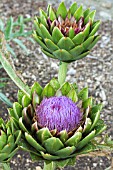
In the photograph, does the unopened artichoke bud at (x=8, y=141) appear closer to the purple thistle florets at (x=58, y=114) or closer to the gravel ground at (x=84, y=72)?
the purple thistle florets at (x=58, y=114)

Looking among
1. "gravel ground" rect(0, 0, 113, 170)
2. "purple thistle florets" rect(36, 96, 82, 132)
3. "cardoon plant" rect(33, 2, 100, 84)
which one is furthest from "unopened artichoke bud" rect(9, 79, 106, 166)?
"gravel ground" rect(0, 0, 113, 170)

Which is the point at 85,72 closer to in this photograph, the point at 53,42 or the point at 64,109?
the point at 53,42

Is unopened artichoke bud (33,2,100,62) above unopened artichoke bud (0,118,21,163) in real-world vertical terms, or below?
above

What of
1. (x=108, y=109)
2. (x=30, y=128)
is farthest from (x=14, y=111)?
(x=108, y=109)

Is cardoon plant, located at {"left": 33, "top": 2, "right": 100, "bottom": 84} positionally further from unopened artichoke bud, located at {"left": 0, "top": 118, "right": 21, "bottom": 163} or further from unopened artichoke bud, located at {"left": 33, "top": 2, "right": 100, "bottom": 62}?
unopened artichoke bud, located at {"left": 0, "top": 118, "right": 21, "bottom": 163}

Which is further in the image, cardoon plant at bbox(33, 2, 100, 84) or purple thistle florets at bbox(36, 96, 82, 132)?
cardoon plant at bbox(33, 2, 100, 84)

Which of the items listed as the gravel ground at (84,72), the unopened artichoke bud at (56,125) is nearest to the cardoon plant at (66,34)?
the unopened artichoke bud at (56,125)

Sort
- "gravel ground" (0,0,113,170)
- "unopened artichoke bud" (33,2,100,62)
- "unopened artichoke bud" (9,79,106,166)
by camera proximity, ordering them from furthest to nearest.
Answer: "gravel ground" (0,0,113,170)
"unopened artichoke bud" (33,2,100,62)
"unopened artichoke bud" (9,79,106,166)
